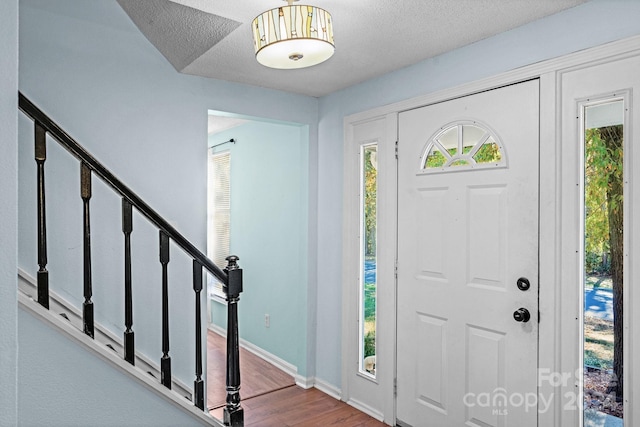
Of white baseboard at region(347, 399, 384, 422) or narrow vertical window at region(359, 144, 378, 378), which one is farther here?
narrow vertical window at region(359, 144, 378, 378)

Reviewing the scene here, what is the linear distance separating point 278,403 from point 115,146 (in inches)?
84.2

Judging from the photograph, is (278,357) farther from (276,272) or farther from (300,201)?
(300,201)

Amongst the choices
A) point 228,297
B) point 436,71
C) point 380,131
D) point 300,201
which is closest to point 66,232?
point 228,297

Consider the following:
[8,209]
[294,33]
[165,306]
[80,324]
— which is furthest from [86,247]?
[294,33]

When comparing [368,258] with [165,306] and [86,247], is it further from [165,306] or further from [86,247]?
[86,247]

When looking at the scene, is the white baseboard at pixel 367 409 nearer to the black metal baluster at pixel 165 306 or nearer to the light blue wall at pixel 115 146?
the light blue wall at pixel 115 146

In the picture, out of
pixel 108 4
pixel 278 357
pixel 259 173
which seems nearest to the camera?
pixel 108 4

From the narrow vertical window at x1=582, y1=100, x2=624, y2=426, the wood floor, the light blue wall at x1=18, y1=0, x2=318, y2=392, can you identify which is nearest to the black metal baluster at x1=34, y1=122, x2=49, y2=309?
Result: the light blue wall at x1=18, y1=0, x2=318, y2=392

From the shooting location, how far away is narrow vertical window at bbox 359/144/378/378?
9.98ft

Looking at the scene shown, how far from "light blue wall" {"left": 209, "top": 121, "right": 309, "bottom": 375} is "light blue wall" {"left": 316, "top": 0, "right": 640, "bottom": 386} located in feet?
0.56

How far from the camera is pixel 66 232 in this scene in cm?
244

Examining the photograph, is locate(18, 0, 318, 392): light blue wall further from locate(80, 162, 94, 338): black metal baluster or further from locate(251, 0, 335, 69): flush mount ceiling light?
locate(251, 0, 335, 69): flush mount ceiling light

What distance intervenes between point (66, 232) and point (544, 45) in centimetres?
273

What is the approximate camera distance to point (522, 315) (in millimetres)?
2160
